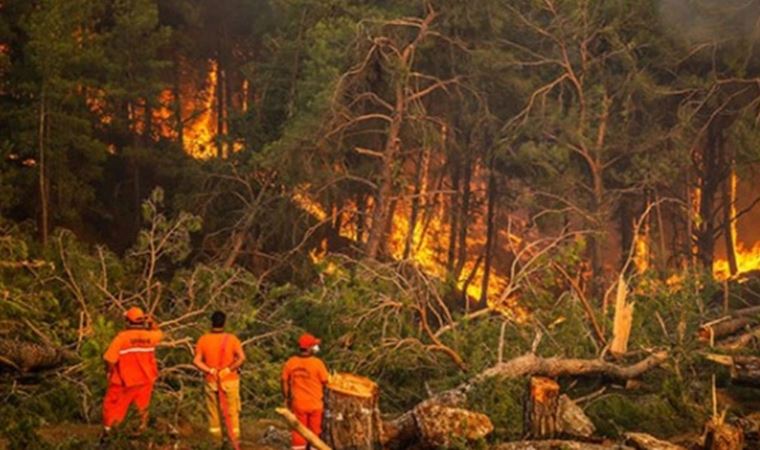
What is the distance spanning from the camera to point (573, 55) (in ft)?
80.3

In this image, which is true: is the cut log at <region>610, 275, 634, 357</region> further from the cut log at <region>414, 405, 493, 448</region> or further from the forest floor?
the forest floor

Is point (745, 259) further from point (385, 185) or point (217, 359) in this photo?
point (217, 359)

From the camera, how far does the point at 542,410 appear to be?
846 cm

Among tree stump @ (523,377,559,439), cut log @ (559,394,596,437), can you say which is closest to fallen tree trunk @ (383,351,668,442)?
cut log @ (559,394,596,437)

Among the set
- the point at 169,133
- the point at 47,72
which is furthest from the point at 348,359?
the point at 169,133

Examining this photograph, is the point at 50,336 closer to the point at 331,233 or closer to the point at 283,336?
the point at 283,336

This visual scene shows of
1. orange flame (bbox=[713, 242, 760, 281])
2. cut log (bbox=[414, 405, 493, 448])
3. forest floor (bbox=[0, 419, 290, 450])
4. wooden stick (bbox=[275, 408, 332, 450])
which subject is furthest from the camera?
orange flame (bbox=[713, 242, 760, 281])

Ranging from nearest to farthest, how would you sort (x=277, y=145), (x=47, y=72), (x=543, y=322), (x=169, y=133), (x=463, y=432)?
(x=463, y=432)
(x=543, y=322)
(x=277, y=145)
(x=47, y=72)
(x=169, y=133)

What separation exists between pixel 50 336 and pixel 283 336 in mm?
3305

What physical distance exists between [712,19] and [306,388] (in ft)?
62.0

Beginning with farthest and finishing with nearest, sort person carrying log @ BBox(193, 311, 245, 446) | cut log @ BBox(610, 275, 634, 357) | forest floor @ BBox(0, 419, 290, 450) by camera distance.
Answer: cut log @ BBox(610, 275, 634, 357), person carrying log @ BBox(193, 311, 245, 446), forest floor @ BBox(0, 419, 290, 450)

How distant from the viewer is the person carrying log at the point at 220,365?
26.2 feet

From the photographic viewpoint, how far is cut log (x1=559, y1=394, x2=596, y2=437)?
30.3 feet

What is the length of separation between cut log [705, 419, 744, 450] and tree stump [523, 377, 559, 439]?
1449 millimetres
